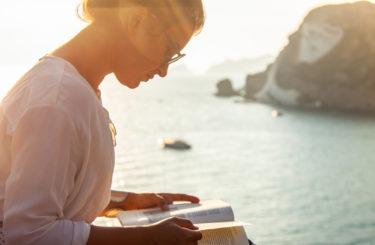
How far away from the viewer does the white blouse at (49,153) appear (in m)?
0.65

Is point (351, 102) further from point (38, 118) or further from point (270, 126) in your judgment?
point (38, 118)

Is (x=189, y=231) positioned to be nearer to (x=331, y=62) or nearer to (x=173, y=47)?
(x=173, y=47)

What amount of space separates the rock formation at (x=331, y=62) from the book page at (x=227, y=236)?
3417 cm

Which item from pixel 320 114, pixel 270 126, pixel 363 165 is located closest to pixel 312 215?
pixel 363 165

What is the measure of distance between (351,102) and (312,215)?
26.8 metres

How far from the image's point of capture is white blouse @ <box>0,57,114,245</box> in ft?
2.13

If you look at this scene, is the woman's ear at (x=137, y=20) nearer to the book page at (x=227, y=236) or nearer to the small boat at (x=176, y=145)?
the book page at (x=227, y=236)

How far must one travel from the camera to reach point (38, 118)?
25.6 inches

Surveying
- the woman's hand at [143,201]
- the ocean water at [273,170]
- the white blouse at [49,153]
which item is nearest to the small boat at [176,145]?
the ocean water at [273,170]

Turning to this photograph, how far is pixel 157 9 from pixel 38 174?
0.34 meters

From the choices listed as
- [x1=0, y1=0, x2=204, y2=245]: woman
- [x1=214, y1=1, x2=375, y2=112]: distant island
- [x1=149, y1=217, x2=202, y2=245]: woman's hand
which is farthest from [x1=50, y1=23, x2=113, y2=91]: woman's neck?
[x1=214, y1=1, x2=375, y2=112]: distant island

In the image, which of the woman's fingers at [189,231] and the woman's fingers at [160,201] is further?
the woman's fingers at [160,201]

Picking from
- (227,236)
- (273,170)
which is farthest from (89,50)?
(273,170)

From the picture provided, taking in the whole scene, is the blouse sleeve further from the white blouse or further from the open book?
the open book
